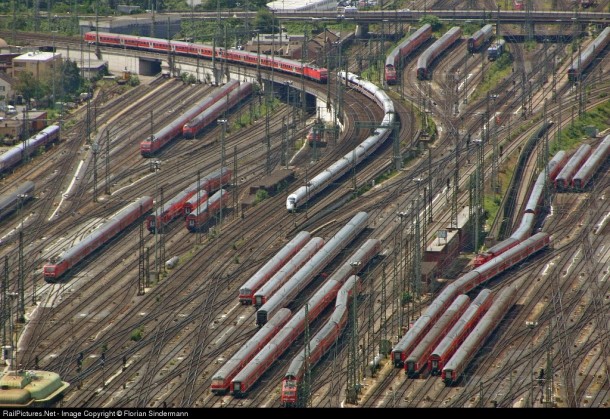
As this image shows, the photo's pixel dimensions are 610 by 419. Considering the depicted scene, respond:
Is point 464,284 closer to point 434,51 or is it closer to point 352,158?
point 352,158

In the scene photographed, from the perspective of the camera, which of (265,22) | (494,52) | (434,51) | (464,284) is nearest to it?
(464,284)

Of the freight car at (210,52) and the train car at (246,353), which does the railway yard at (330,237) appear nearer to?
the train car at (246,353)

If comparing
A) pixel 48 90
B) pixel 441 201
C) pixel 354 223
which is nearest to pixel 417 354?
pixel 354 223

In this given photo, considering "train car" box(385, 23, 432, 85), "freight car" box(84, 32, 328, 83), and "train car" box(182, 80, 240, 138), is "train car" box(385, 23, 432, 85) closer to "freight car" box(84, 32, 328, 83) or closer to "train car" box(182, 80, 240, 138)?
"freight car" box(84, 32, 328, 83)

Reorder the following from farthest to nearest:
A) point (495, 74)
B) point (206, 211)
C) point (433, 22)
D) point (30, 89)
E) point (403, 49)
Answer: point (433, 22) → point (403, 49) → point (495, 74) → point (30, 89) → point (206, 211)

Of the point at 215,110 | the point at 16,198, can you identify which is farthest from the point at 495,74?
the point at 16,198

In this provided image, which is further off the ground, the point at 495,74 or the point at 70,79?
→ the point at 495,74
